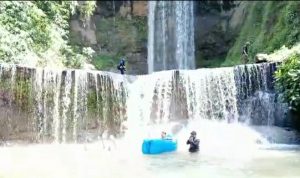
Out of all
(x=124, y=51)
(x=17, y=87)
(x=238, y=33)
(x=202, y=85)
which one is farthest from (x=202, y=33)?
→ (x=17, y=87)

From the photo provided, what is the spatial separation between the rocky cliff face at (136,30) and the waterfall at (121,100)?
7874 millimetres

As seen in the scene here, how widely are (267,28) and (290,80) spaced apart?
23.9 feet

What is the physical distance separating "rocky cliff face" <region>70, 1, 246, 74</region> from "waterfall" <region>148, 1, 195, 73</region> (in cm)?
39

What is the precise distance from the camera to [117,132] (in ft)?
53.8

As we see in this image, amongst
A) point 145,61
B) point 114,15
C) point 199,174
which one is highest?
point 114,15

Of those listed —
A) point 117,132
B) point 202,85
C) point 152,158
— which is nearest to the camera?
point 152,158

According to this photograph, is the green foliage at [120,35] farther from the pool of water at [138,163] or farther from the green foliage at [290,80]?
the pool of water at [138,163]

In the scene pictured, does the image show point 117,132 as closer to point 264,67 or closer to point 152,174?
point 264,67

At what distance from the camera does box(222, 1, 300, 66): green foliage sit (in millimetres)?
20125

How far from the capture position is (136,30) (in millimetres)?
26391

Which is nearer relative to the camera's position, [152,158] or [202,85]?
[152,158]

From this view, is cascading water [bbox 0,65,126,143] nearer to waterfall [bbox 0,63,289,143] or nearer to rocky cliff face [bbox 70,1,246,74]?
waterfall [bbox 0,63,289,143]

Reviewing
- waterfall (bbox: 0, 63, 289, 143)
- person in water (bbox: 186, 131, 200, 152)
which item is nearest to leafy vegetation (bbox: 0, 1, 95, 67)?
waterfall (bbox: 0, 63, 289, 143)

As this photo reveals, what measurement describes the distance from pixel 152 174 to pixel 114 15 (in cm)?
1778
